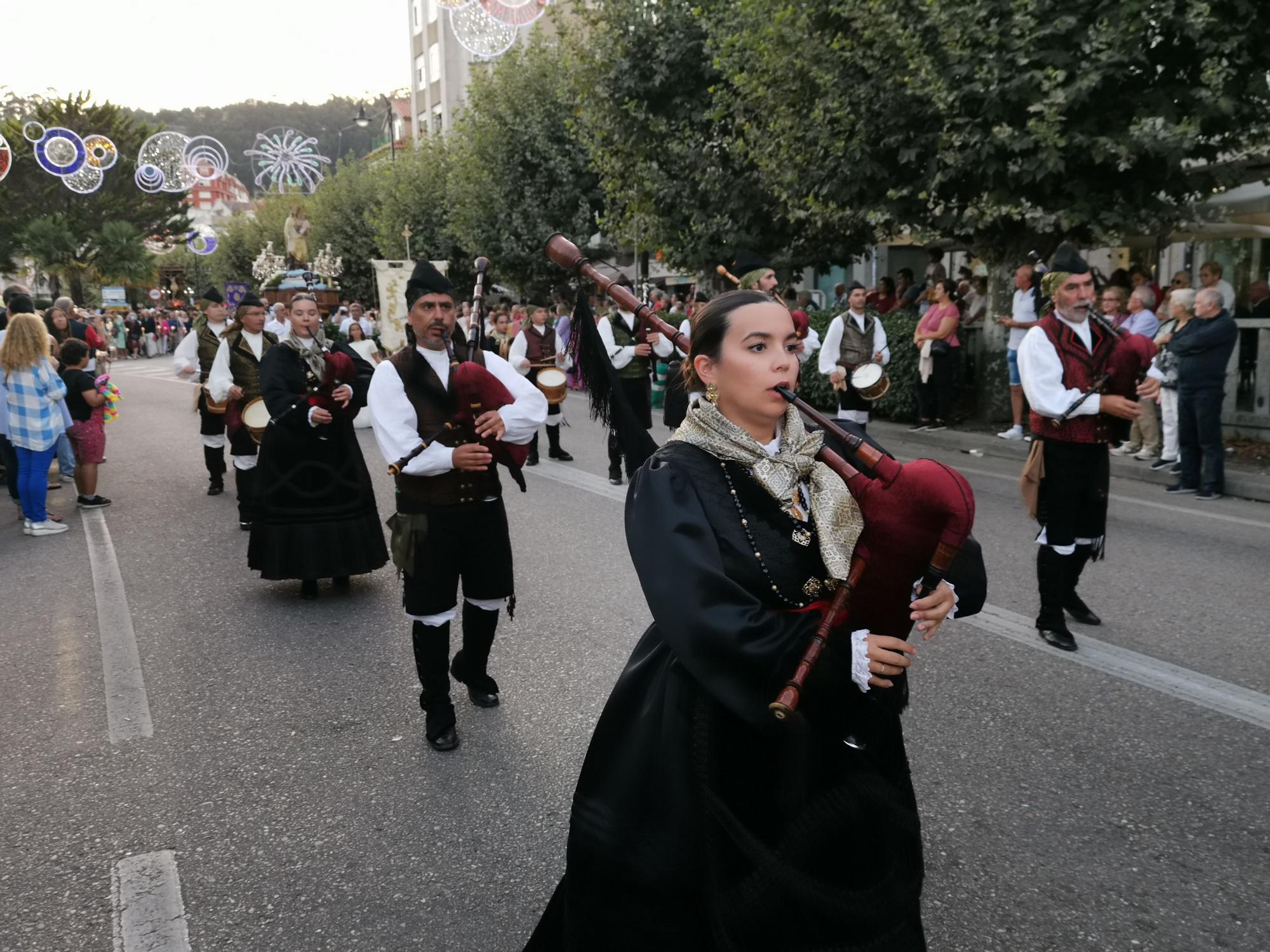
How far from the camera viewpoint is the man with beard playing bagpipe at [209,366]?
372 inches

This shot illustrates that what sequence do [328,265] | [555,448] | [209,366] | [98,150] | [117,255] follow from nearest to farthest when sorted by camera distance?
[209,366], [555,448], [98,150], [328,265], [117,255]

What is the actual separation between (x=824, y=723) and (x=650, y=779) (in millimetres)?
374

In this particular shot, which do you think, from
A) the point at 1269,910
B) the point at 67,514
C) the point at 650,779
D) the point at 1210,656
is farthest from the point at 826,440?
the point at 67,514

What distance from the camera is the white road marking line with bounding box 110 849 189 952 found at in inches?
116

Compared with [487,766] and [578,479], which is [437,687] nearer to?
[487,766]

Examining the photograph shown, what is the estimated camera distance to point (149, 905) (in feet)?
10.3

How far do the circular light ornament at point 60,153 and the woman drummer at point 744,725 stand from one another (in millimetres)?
19728

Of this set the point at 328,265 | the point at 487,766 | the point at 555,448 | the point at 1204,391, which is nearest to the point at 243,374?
the point at 555,448

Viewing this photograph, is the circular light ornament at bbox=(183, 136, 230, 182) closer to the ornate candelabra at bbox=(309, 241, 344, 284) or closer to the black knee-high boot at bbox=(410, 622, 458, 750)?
the ornate candelabra at bbox=(309, 241, 344, 284)

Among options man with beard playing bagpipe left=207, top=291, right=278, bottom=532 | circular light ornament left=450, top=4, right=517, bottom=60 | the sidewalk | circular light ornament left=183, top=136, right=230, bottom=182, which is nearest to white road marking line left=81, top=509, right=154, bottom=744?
man with beard playing bagpipe left=207, top=291, right=278, bottom=532

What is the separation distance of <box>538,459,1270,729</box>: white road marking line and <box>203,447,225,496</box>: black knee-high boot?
7699 mm

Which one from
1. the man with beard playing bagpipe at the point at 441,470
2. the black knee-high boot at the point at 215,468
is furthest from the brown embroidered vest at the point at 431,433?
the black knee-high boot at the point at 215,468

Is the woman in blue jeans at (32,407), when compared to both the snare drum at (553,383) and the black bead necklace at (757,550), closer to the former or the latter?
the snare drum at (553,383)

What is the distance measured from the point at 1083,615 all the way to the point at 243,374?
6.73 meters
